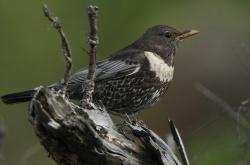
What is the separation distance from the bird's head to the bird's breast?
13 cm

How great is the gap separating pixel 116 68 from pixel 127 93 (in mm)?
285

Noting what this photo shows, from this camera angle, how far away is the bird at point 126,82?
930 cm

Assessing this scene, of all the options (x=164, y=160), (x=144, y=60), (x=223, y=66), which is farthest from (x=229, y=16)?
(x=164, y=160)

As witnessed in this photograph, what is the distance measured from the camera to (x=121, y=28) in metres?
18.5

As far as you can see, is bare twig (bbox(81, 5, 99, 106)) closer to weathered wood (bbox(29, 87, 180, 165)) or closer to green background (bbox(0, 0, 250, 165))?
weathered wood (bbox(29, 87, 180, 165))

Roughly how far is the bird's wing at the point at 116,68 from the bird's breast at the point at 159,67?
114mm

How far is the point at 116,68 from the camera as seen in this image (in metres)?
9.58

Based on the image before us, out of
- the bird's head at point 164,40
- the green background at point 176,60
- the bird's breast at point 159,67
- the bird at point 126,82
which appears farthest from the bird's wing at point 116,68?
the green background at point 176,60

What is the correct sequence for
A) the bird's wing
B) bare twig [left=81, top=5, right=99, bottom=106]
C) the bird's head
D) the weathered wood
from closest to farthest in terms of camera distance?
the weathered wood, bare twig [left=81, top=5, right=99, bottom=106], the bird's wing, the bird's head

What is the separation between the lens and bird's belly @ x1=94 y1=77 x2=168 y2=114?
9367mm

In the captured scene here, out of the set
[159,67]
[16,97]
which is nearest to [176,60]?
[159,67]

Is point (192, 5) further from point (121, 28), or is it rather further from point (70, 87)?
point (70, 87)

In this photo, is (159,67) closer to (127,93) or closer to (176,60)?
(127,93)

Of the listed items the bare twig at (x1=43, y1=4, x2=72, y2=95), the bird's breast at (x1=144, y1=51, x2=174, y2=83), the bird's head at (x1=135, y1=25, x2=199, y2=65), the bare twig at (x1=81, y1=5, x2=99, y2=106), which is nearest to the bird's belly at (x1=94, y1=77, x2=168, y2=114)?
the bird's breast at (x1=144, y1=51, x2=174, y2=83)
